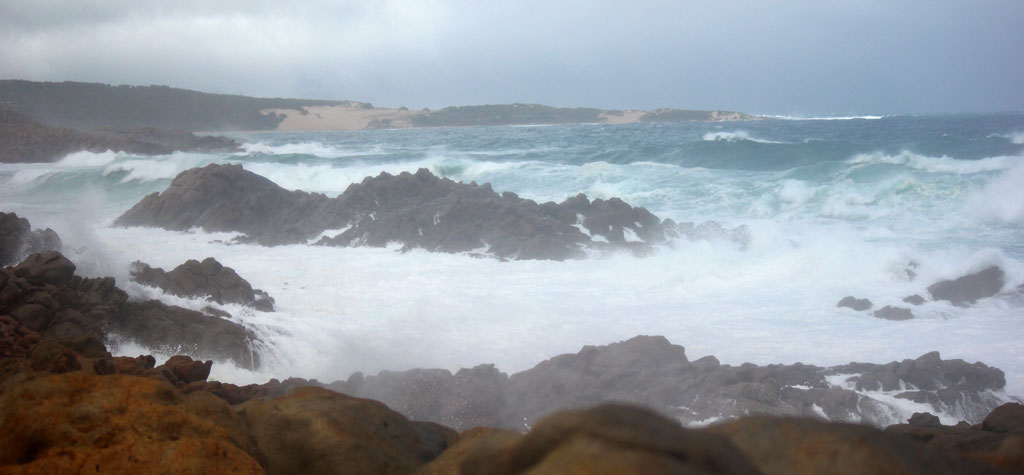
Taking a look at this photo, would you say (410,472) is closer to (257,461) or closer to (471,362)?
(257,461)

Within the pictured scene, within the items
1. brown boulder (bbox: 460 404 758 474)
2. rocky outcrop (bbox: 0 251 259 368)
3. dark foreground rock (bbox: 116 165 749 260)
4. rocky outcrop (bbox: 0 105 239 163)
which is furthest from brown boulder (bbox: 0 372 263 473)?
rocky outcrop (bbox: 0 105 239 163)

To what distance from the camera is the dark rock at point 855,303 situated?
→ 11562 mm

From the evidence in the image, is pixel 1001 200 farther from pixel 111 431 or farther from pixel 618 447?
pixel 111 431

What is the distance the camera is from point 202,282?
35.8 feet

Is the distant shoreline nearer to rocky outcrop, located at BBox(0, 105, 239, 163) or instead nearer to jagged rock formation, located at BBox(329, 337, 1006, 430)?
rocky outcrop, located at BBox(0, 105, 239, 163)

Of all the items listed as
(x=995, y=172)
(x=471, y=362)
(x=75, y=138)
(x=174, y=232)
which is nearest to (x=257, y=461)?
(x=471, y=362)

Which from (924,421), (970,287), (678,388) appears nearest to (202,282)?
(678,388)

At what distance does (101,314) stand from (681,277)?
33.0ft

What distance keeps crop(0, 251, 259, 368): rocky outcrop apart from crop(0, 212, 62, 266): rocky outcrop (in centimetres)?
239

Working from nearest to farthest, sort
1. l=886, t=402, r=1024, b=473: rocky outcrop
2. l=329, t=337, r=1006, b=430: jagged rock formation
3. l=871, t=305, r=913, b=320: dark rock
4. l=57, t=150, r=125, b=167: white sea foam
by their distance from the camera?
l=886, t=402, r=1024, b=473: rocky outcrop, l=329, t=337, r=1006, b=430: jagged rock formation, l=871, t=305, r=913, b=320: dark rock, l=57, t=150, r=125, b=167: white sea foam

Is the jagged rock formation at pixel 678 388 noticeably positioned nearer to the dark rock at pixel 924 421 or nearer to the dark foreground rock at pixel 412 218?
the dark rock at pixel 924 421

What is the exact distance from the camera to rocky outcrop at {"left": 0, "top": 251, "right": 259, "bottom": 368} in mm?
7195

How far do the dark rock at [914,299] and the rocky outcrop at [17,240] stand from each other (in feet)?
45.1

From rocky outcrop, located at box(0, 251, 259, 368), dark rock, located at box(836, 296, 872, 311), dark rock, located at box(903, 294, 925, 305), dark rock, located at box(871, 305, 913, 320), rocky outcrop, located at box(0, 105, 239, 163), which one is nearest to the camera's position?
rocky outcrop, located at box(0, 251, 259, 368)
